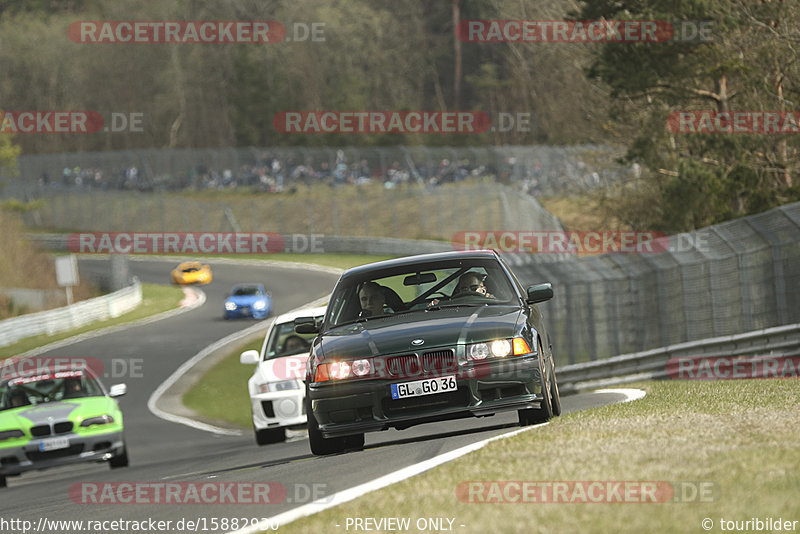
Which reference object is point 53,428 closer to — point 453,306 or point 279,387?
point 279,387

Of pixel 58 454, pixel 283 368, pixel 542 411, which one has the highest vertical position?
pixel 542 411

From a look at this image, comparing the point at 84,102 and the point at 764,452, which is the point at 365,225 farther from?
the point at 764,452

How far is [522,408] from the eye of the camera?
31.9ft

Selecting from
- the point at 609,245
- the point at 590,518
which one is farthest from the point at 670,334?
the point at 609,245

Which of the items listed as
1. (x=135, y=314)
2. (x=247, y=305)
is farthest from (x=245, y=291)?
(x=135, y=314)

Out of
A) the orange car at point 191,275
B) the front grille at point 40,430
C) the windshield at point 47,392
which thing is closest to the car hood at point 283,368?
the windshield at point 47,392

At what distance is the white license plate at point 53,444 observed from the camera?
51.0 feet

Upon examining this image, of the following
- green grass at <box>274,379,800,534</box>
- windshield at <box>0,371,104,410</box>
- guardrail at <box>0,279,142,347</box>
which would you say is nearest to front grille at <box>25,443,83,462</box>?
windshield at <box>0,371,104,410</box>

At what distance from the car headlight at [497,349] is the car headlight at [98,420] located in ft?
25.7

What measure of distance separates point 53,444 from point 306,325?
5.83 meters

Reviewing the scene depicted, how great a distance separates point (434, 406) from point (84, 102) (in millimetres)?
108234

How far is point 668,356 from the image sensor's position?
63.9ft

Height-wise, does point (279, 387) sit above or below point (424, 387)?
below

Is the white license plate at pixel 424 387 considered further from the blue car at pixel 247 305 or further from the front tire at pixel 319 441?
the blue car at pixel 247 305
